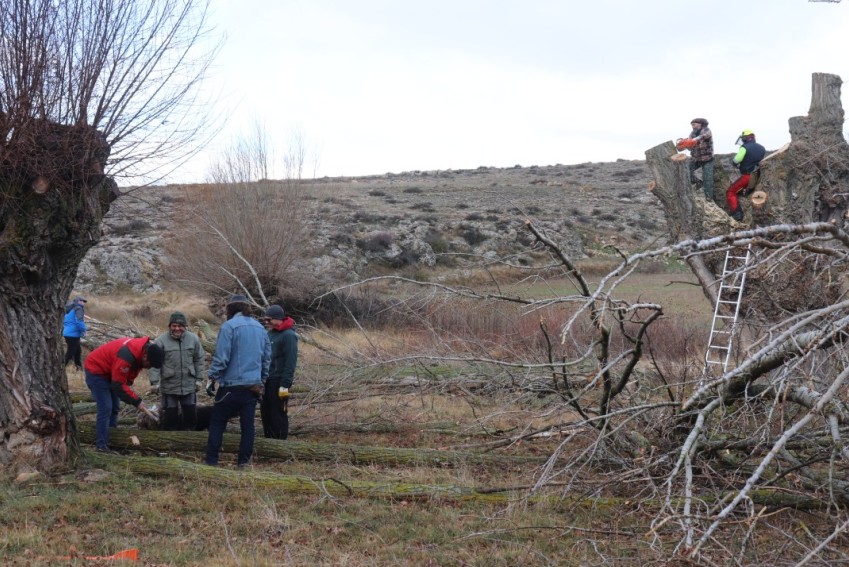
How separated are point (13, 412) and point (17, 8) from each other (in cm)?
340

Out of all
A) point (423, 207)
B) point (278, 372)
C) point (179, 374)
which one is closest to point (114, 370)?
point (179, 374)

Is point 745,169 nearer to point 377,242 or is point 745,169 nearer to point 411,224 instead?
point 377,242

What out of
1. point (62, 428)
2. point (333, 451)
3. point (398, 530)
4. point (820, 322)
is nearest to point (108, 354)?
point (62, 428)

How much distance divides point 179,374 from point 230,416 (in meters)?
1.05

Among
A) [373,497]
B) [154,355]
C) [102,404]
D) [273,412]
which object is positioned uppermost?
[154,355]

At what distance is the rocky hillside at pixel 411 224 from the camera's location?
91.3 ft

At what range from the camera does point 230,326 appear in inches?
298

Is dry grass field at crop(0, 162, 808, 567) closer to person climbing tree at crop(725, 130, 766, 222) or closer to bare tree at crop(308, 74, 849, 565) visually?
bare tree at crop(308, 74, 849, 565)

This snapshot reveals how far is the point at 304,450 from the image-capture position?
8.02 meters

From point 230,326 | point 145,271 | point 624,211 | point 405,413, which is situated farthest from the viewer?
point 624,211

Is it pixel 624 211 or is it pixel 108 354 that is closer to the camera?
pixel 108 354

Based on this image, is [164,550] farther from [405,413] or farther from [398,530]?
[405,413]

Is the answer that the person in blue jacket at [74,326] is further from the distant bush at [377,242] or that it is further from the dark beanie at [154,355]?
the distant bush at [377,242]

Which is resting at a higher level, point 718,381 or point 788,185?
point 788,185
